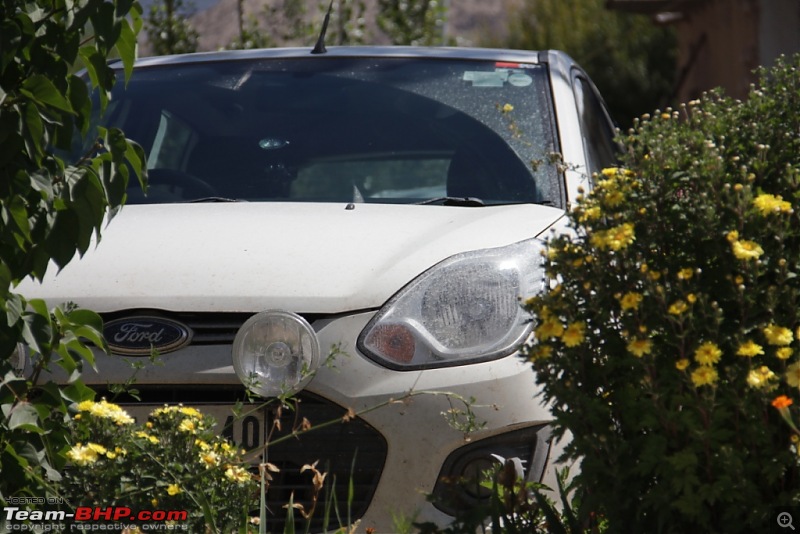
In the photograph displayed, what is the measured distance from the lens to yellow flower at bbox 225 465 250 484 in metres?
2.61

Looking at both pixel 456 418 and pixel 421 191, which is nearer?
pixel 456 418

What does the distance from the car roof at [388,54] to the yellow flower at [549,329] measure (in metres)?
2.30

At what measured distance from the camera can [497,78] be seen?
4.35 m

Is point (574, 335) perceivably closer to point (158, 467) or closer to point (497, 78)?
point (158, 467)

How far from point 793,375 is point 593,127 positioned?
259 centimetres

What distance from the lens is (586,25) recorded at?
32719 mm

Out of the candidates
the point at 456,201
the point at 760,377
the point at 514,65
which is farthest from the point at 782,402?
the point at 514,65

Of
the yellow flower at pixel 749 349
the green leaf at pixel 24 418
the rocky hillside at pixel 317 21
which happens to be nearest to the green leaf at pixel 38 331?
the green leaf at pixel 24 418

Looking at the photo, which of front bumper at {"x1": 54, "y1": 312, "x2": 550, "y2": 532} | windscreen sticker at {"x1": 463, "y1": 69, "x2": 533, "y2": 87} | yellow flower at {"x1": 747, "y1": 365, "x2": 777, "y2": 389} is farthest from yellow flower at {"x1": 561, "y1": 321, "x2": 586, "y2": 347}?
windscreen sticker at {"x1": 463, "y1": 69, "x2": 533, "y2": 87}

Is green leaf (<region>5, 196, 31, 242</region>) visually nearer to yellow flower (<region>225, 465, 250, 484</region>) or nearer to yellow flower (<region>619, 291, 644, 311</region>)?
yellow flower (<region>225, 465, 250, 484</region>)

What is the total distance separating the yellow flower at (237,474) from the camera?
2607 millimetres

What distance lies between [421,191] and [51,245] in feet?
6.07

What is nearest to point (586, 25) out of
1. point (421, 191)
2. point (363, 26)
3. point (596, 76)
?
point (596, 76)

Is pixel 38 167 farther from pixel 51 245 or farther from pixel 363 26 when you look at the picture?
pixel 363 26
